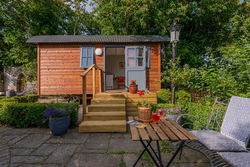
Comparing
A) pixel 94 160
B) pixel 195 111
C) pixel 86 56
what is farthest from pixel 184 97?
pixel 86 56

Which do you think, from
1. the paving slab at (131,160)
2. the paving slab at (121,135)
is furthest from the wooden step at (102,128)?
the paving slab at (131,160)

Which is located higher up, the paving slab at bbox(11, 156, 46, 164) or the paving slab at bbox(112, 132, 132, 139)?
the paving slab at bbox(112, 132, 132, 139)

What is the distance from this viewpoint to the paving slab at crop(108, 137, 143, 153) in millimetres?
2175

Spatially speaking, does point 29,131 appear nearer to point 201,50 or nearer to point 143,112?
point 143,112

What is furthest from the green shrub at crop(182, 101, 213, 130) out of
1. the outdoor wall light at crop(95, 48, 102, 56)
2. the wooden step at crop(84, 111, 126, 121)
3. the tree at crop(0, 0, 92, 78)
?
the tree at crop(0, 0, 92, 78)

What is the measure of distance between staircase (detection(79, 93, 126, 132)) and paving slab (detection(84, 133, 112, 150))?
146 mm

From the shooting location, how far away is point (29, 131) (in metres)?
2.98

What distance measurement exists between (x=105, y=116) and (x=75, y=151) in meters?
1.25

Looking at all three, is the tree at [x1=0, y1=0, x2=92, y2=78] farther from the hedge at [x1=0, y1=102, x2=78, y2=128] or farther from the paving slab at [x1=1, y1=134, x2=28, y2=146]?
the paving slab at [x1=1, y1=134, x2=28, y2=146]

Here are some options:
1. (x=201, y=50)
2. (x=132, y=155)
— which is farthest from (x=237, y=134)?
(x=201, y=50)

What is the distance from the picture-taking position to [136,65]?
18.3ft

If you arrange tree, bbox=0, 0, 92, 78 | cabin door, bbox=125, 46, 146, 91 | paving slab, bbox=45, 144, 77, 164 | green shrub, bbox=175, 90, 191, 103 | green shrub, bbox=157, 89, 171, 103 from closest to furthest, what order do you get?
paving slab, bbox=45, 144, 77, 164 < green shrub, bbox=175, 90, 191, 103 < green shrub, bbox=157, 89, 171, 103 < cabin door, bbox=125, 46, 146, 91 < tree, bbox=0, 0, 92, 78

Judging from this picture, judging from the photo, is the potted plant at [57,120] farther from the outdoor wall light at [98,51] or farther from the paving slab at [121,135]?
the outdoor wall light at [98,51]

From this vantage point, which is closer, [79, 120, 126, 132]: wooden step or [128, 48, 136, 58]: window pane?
[79, 120, 126, 132]: wooden step
